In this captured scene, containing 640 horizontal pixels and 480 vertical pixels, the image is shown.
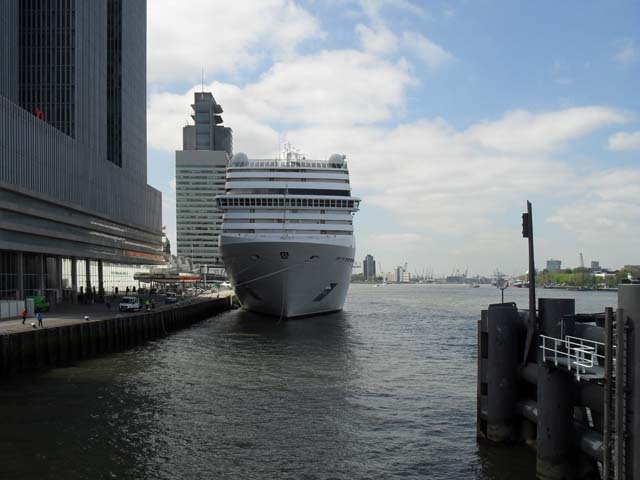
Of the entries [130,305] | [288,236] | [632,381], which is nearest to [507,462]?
[632,381]

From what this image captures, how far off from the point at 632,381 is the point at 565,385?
2540 millimetres

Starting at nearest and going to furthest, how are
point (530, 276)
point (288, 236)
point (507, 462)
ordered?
1. point (530, 276)
2. point (507, 462)
3. point (288, 236)

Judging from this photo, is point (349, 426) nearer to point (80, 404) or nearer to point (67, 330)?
point (80, 404)

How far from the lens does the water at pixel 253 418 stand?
17.9m

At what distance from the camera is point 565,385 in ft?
46.4

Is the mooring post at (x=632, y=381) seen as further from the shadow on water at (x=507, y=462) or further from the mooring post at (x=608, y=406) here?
the shadow on water at (x=507, y=462)

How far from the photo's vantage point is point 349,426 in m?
22.2

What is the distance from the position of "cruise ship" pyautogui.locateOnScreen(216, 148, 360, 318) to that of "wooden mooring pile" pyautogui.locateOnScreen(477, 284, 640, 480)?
1473 inches

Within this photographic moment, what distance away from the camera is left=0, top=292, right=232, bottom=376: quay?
3122 cm

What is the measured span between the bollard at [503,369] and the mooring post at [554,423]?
2.61m

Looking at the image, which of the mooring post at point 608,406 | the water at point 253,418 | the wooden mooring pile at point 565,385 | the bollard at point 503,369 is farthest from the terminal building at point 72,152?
the mooring post at point 608,406

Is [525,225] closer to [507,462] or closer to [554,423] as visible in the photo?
[554,423]

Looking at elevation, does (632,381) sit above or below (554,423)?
above

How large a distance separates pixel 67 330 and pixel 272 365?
40.5ft
